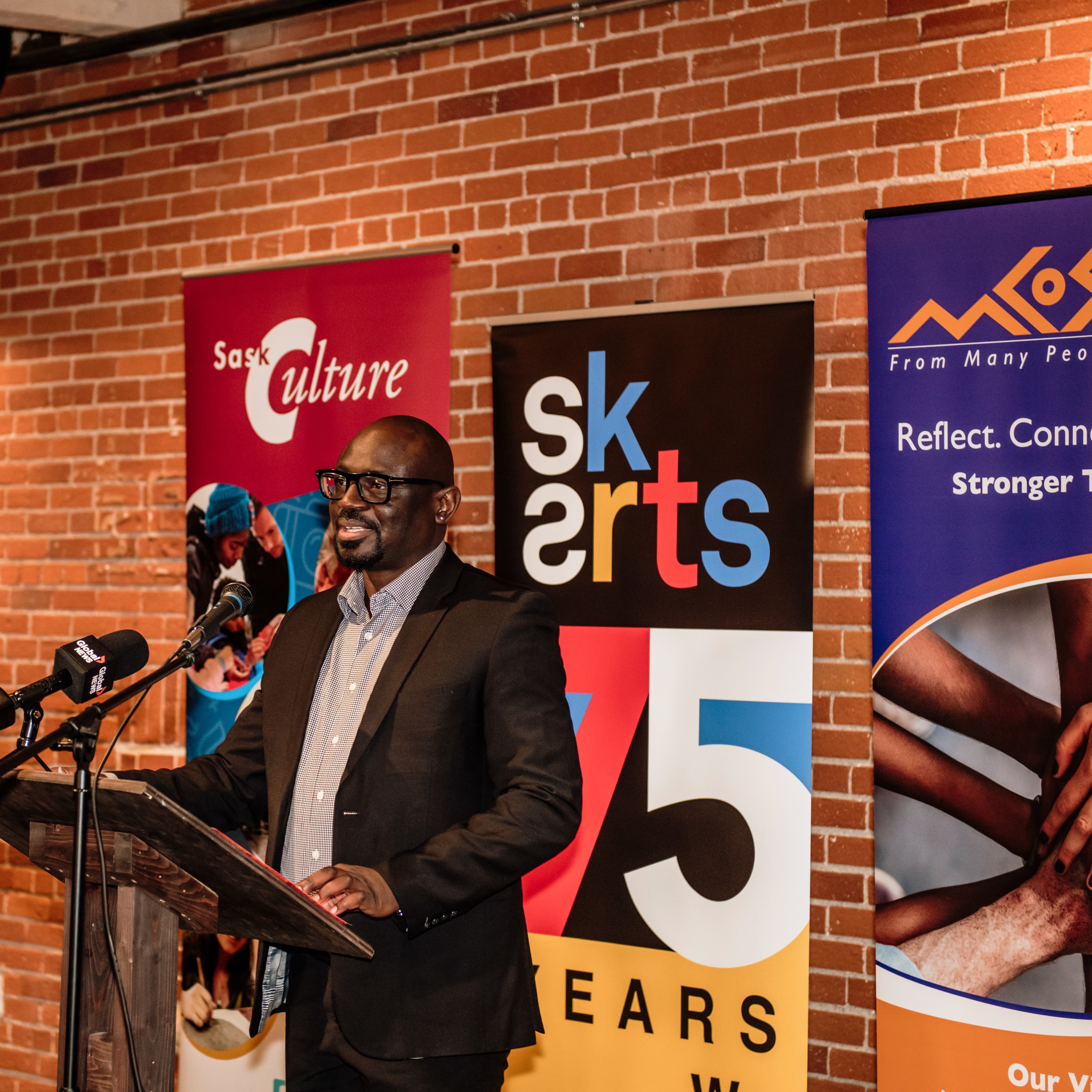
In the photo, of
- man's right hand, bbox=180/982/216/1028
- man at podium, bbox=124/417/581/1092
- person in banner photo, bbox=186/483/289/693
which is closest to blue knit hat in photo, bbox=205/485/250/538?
person in banner photo, bbox=186/483/289/693

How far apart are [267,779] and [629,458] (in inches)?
50.3

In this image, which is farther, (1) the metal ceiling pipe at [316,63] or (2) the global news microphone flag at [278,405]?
(2) the global news microphone flag at [278,405]

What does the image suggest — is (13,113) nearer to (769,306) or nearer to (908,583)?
(769,306)

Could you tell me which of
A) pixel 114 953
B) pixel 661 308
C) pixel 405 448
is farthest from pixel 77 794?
pixel 661 308

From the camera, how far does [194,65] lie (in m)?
3.55

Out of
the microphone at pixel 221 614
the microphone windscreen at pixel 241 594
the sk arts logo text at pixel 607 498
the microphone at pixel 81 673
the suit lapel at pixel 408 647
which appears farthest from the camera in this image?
the sk arts logo text at pixel 607 498

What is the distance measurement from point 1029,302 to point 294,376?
6.72 ft

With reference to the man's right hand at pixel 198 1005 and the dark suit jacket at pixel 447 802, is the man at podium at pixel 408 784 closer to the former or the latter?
the dark suit jacket at pixel 447 802

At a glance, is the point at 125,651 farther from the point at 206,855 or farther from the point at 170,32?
the point at 170,32

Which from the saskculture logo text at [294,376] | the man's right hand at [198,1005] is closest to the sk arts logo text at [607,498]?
the saskculture logo text at [294,376]

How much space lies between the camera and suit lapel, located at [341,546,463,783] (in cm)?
194

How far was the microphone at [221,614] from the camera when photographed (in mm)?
1651

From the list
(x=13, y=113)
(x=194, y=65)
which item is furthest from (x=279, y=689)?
(x=13, y=113)

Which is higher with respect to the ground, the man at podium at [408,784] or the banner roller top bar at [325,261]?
the banner roller top bar at [325,261]
